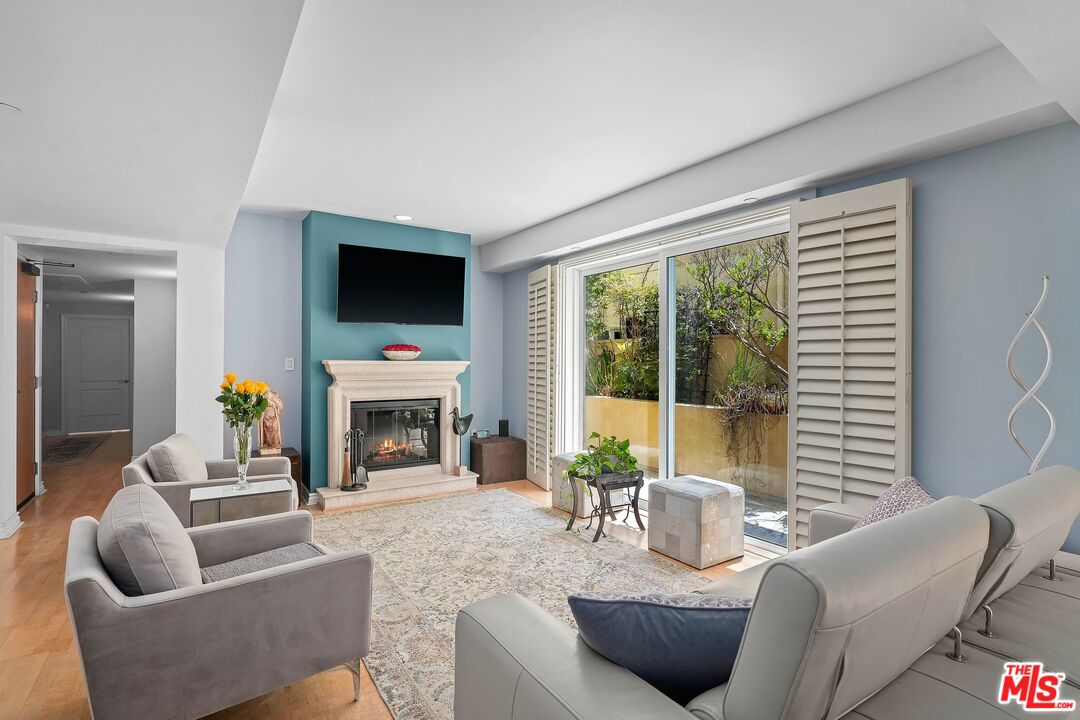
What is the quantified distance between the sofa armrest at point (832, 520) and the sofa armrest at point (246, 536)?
2.28 metres

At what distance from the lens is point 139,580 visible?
1654 mm

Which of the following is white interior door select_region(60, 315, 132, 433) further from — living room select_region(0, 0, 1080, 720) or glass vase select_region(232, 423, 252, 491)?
glass vase select_region(232, 423, 252, 491)

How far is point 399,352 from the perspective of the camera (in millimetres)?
5090

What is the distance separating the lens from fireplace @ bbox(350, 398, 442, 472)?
200 inches

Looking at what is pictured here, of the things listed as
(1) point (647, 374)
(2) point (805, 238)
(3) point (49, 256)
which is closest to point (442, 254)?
(1) point (647, 374)

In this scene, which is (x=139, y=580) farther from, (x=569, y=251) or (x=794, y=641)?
(x=569, y=251)

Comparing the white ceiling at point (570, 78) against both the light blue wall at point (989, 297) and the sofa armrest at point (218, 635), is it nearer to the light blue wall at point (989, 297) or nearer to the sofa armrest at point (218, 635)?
the light blue wall at point (989, 297)

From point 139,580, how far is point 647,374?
3586 millimetres

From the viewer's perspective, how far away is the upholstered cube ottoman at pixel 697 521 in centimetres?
326

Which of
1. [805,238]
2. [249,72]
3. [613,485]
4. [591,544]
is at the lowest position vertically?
[591,544]

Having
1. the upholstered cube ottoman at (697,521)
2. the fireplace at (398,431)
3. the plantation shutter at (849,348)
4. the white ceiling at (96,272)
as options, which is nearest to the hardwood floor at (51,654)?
the upholstered cube ottoman at (697,521)

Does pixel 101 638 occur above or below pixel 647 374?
below

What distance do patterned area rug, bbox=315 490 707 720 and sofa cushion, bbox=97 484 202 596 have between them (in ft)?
2.91

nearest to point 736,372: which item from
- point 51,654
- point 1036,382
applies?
point 1036,382
